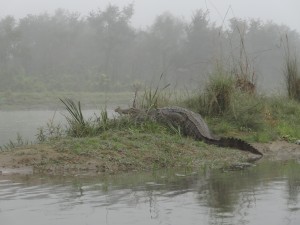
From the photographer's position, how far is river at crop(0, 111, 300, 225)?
162 inches

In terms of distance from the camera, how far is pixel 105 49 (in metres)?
57.8

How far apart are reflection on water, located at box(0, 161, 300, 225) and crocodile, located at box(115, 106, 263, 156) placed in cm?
214

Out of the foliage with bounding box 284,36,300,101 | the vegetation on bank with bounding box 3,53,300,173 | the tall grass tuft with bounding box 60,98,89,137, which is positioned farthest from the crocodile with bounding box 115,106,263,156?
the foliage with bounding box 284,36,300,101

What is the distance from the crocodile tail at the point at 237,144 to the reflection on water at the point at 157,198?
1952 millimetres

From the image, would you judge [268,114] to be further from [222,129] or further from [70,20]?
[70,20]

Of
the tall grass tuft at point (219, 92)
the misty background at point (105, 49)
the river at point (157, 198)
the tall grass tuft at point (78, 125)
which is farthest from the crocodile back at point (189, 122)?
the misty background at point (105, 49)

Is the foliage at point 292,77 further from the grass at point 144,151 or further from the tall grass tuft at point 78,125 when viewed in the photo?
the tall grass tuft at point 78,125

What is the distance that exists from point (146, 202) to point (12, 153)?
3528 millimetres

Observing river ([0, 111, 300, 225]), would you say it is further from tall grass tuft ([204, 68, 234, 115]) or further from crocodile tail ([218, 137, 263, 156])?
tall grass tuft ([204, 68, 234, 115])

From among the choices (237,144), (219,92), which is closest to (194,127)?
(237,144)

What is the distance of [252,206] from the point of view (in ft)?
14.6

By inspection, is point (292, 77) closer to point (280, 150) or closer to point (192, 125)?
point (280, 150)

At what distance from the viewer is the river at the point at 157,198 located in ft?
13.5

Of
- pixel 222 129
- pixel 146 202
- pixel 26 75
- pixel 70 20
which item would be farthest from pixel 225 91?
pixel 70 20
